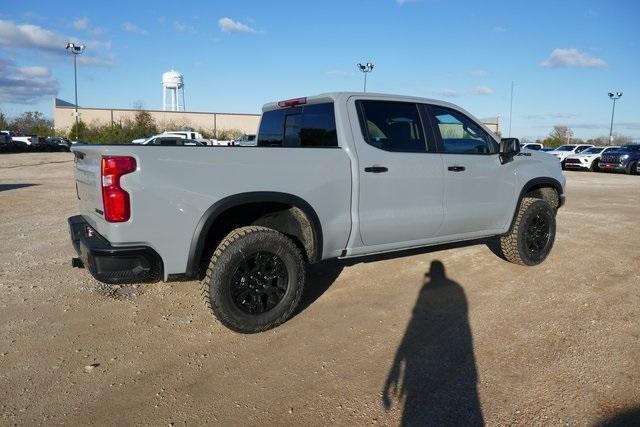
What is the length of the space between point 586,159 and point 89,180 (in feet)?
92.6

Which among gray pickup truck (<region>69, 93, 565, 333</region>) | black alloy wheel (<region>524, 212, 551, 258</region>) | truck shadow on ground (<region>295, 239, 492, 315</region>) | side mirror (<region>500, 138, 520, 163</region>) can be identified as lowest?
truck shadow on ground (<region>295, 239, 492, 315</region>)

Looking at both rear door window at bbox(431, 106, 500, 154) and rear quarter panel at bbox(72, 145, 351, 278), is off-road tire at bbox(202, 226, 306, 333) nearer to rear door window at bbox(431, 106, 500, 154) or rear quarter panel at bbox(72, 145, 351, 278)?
rear quarter panel at bbox(72, 145, 351, 278)

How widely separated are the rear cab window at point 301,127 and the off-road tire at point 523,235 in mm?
2671

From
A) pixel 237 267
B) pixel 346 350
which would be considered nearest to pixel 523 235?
pixel 346 350

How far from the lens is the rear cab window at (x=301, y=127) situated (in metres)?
4.43

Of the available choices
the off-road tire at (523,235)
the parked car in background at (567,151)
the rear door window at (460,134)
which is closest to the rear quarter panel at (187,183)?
the rear door window at (460,134)

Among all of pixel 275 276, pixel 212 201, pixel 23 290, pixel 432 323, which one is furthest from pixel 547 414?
pixel 23 290

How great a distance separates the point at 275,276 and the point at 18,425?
196 centimetres

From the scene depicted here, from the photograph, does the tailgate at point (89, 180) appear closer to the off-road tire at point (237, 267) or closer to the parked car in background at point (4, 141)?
the off-road tire at point (237, 267)

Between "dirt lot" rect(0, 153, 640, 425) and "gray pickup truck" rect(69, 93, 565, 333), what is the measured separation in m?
0.49

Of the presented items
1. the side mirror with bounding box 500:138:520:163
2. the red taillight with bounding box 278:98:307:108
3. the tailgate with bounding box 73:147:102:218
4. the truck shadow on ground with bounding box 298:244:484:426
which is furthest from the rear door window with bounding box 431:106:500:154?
the tailgate with bounding box 73:147:102:218

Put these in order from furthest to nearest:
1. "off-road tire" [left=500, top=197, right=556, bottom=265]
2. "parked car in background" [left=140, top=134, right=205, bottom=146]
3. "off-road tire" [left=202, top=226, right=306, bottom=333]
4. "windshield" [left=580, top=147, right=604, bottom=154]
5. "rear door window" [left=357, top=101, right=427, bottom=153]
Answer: "windshield" [left=580, top=147, right=604, bottom=154]
"parked car in background" [left=140, top=134, right=205, bottom=146]
"off-road tire" [left=500, top=197, right=556, bottom=265]
"rear door window" [left=357, top=101, right=427, bottom=153]
"off-road tire" [left=202, top=226, right=306, bottom=333]

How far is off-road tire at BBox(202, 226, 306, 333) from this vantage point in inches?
143

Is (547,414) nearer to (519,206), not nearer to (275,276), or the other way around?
(275,276)
